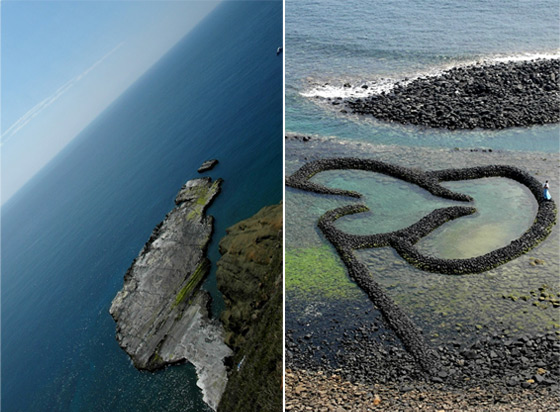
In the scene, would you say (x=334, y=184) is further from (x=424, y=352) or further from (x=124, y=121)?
(x=124, y=121)

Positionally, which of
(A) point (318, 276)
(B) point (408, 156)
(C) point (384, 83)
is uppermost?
(C) point (384, 83)

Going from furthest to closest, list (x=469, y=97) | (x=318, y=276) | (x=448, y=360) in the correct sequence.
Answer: (x=469, y=97) < (x=318, y=276) < (x=448, y=360)

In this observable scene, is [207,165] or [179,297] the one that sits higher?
[207,165]

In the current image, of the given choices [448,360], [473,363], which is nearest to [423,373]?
[448,360]

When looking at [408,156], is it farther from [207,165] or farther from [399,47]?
[207,165]

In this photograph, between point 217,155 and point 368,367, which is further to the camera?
point 368,367

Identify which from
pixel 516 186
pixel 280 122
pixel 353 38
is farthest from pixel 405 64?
pixel 280 122
